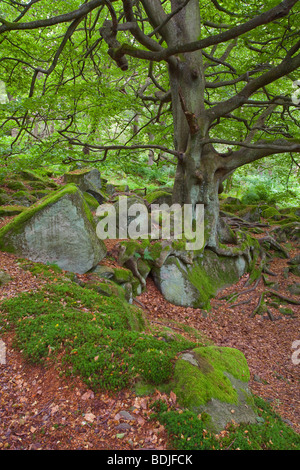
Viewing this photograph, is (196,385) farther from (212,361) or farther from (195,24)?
(195,24)

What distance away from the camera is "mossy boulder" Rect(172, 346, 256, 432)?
262 centimetres

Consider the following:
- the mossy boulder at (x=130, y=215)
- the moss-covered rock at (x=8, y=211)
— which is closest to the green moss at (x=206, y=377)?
the mossy boulder at (x=130, y=215)

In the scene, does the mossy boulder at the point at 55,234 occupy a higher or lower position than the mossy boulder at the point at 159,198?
lower

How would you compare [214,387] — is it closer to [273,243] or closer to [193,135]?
[193,135]

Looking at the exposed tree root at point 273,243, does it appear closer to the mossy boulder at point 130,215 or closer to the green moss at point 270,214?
the green moss at point 270,214

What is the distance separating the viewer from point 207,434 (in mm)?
2346

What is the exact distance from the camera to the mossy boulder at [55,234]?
16.4 feet

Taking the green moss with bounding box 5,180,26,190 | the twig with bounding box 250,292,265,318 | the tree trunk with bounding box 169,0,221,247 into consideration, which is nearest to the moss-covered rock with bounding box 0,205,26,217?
the green moss with bounding box 5,180,26,190

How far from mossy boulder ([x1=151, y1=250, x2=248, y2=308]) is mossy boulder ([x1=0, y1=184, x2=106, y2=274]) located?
2166 mm

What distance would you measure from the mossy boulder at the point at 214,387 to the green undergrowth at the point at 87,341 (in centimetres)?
19

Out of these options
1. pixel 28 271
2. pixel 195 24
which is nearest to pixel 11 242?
pixel 28 271

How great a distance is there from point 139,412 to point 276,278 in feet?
25.2
